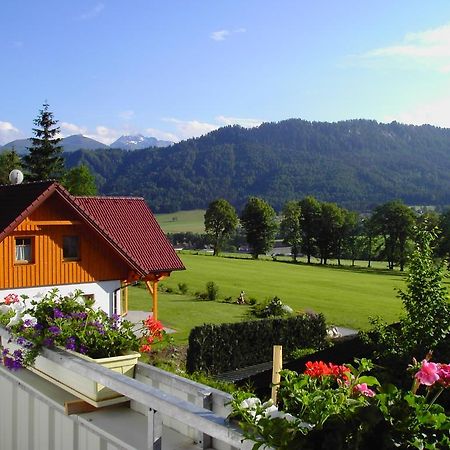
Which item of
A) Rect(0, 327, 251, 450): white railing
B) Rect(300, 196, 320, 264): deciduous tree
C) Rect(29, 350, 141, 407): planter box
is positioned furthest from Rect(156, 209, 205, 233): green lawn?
Rect(0, 327, 251, 450): white railing

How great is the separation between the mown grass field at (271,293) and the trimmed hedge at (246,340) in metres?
3.18

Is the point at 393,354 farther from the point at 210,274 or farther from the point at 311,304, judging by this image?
the point at 210,274

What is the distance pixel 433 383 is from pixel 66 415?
194 centimetres

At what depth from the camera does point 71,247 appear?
1984 centimetres

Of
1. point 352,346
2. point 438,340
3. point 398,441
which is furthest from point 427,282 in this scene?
point 398,441

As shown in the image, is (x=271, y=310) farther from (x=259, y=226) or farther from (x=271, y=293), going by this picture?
(x=259, y=226)

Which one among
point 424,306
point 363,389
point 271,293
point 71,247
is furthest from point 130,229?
point 363,389

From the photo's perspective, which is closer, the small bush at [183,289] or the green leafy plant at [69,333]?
the green leafy plant at [69,333]

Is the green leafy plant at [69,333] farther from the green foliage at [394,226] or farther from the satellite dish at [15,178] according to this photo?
the green foliage at [394,226]

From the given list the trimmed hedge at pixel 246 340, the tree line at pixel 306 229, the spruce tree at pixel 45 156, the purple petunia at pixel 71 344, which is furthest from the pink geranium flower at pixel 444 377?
the tree line at pixel 306 229

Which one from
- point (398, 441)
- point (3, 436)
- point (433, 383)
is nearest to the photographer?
point (398, 441)

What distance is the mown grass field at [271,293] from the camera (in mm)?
32375

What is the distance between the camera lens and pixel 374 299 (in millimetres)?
42562

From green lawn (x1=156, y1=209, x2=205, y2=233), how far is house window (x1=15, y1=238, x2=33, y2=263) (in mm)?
119555
